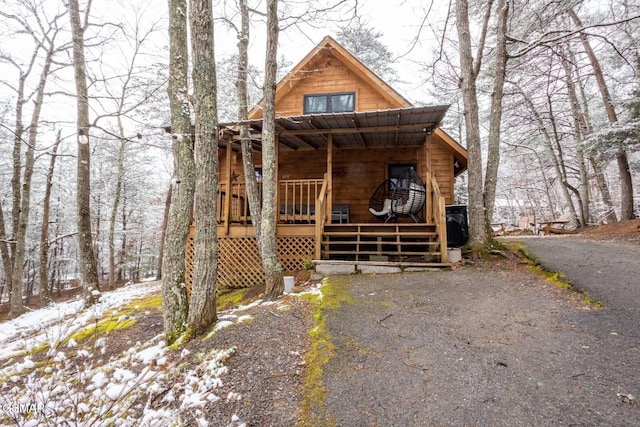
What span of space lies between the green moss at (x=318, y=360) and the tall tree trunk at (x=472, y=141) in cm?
339

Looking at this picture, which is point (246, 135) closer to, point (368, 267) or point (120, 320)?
point (368, 267)

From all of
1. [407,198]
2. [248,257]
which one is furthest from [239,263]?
[407,198]

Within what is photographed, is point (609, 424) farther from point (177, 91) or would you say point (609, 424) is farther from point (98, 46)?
point (98, 46)

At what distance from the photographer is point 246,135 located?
252 inches

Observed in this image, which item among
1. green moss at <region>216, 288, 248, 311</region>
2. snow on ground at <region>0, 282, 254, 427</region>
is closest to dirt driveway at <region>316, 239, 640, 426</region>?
snow on ground at <region>0, 282, 254, 427</region>

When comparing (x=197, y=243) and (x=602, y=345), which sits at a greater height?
(x=197, y=243)

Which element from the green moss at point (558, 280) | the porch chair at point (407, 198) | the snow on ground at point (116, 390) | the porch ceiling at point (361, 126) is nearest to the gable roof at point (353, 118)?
the porch ceiling at point (361, 126)

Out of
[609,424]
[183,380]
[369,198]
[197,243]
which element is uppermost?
[369,198]

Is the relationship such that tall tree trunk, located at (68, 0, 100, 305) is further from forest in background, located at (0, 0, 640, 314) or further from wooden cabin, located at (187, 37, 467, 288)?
wooden cabin, located at (187, 37, 467, 288)

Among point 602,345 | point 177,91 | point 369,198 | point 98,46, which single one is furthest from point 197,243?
point 98,46

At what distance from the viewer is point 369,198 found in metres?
8.92

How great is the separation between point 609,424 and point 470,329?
4.60 feet

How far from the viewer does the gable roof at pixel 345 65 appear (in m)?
8.45

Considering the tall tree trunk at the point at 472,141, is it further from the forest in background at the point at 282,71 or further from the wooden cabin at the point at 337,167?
the wooden cabin at the point at 337,167
